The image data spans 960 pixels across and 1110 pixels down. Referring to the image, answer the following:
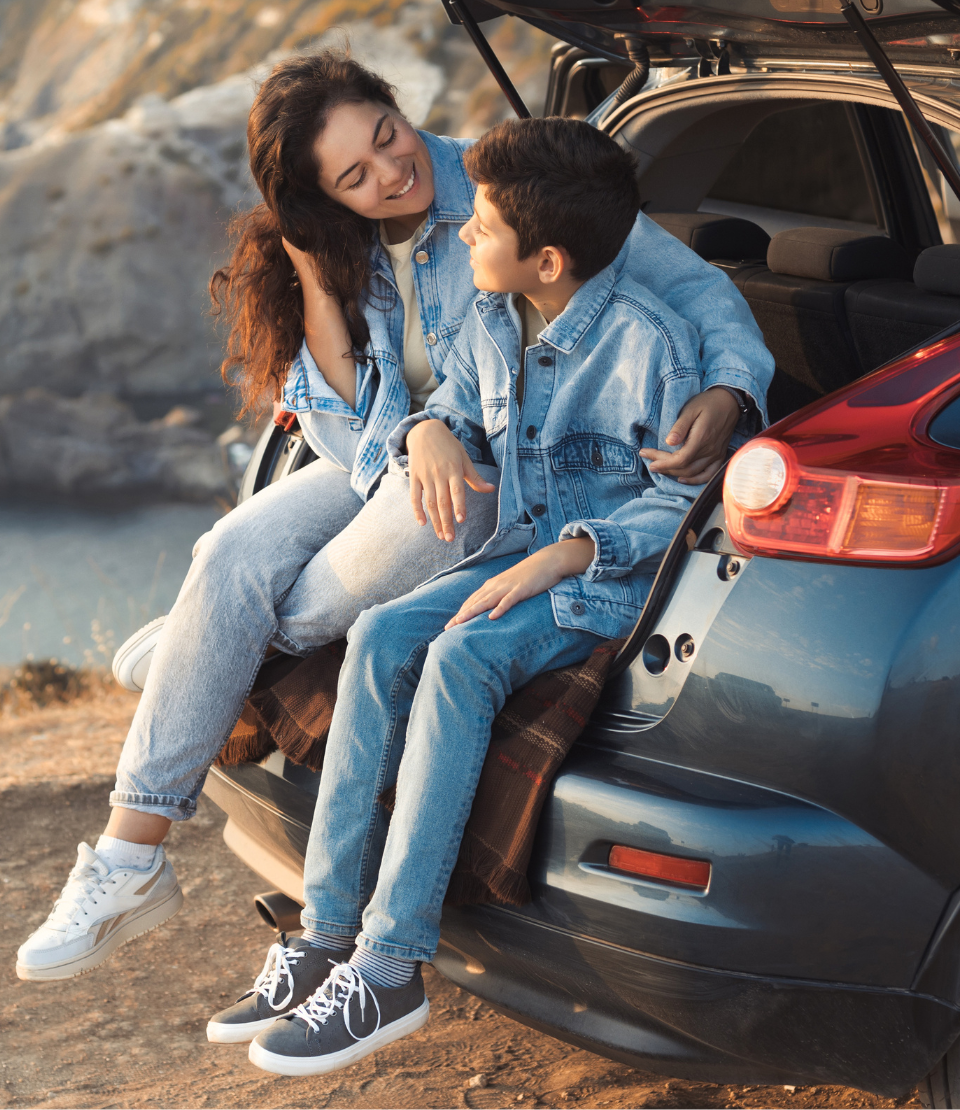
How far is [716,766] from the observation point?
4.96ft

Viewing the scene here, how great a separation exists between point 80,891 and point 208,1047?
57cm

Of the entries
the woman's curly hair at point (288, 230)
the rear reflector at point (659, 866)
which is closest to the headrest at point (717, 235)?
the woman's curly hair at point (288, 230)

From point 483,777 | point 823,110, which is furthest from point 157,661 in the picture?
point 823,110

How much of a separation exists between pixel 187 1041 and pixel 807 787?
151 centimetres

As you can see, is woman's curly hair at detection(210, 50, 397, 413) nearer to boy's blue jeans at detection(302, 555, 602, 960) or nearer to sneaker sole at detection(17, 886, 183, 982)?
boy's blue jeans at detection(302, 555, 602, 960)

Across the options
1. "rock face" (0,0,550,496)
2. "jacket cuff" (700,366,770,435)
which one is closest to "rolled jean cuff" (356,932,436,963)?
"jacket cuff" (700,366,770,435)

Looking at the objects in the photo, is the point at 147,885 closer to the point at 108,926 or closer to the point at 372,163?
the point at 108,926

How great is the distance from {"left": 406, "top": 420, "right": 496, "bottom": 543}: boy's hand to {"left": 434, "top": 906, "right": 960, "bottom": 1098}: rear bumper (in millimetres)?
625

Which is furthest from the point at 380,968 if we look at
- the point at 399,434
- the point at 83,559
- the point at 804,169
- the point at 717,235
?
the point at 83,559

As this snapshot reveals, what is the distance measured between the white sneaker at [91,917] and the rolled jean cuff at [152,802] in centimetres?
9

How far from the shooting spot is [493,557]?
2.03m

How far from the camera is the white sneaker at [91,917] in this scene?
1.95 metres

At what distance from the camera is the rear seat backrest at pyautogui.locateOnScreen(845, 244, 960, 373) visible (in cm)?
193

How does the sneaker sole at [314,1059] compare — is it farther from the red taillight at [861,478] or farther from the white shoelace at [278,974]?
the red taillight at [861,478]
